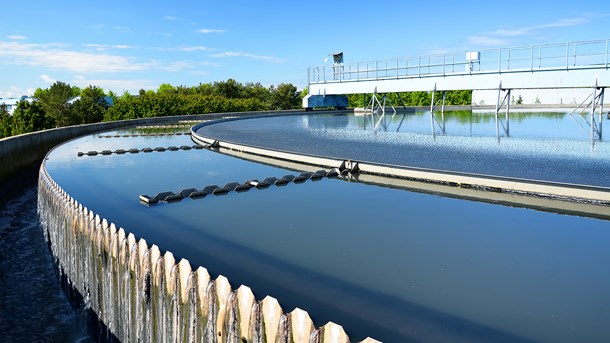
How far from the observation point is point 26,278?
30.6 ft

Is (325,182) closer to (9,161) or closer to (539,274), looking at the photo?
(539,274)

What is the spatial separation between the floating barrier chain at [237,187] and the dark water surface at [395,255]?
0.35m

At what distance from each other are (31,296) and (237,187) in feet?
17.9

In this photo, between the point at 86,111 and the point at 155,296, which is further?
the point at 86,111

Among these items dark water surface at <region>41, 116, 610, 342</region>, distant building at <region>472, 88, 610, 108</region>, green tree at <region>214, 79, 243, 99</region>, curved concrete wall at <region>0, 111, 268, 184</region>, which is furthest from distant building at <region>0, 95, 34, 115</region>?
distant building at <region>472, 88, 610, 108</region>

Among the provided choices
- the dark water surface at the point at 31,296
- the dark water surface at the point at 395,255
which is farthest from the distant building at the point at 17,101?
the dark water surface at the point at 395,255

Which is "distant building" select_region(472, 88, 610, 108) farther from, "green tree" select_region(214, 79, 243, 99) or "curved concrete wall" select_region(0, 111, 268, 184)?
"curved concrete wall" select_region(0, 111, 268, 184)

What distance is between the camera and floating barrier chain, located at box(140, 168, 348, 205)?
447 inches

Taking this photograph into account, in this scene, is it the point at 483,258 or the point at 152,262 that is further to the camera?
the point at 483,258

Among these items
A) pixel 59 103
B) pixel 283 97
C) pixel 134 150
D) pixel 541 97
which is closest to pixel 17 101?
pixel 59 103

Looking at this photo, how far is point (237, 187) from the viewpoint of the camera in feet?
41.3

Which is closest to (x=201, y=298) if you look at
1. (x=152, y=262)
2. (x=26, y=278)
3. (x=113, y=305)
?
(x=152, y=262)

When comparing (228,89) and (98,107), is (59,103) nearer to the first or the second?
(98,107)

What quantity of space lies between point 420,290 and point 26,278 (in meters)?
7.77
